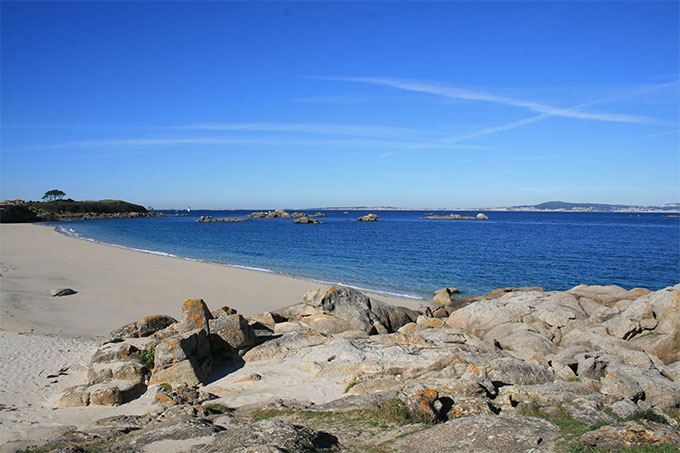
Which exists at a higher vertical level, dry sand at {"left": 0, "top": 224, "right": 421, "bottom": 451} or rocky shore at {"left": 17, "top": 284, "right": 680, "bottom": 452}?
rocky shore at {"left": 17, "top": 284, "right": 680, "bottom": 452}

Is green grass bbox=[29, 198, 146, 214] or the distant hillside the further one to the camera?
green grass bbox=[29, 198, 146, 214]

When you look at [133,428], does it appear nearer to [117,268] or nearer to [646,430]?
[646,430]

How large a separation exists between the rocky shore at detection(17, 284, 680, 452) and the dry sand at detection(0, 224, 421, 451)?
82cm

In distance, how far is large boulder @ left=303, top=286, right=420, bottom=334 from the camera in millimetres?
14930

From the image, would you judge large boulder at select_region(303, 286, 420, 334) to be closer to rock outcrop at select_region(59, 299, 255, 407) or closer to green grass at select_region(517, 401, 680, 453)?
rock outcrop at select_region(59, 299, 255, 407)

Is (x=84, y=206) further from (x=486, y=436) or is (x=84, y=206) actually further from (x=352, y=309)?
(x=486, y=436)

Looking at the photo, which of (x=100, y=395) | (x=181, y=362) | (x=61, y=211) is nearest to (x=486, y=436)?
(x=181, y=362)

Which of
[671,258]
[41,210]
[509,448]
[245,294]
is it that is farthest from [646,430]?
[41,210]

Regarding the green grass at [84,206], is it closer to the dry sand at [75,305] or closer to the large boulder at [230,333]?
the dry sand at [75,305]

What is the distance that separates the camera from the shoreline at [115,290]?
59.4 feet

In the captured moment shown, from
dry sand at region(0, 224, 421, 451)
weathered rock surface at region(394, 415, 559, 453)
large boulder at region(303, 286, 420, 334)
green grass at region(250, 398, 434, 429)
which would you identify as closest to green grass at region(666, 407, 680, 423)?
weathered rock surface at region(394, 415, 559, 453)

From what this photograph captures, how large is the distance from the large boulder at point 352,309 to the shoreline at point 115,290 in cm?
662

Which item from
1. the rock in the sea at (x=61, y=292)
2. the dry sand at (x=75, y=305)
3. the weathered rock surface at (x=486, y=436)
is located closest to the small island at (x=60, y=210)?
the dry sand at (x=75, y=305)

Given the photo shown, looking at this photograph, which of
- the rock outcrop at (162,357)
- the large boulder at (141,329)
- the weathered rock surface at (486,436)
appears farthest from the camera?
the large boulder at (141,329)
